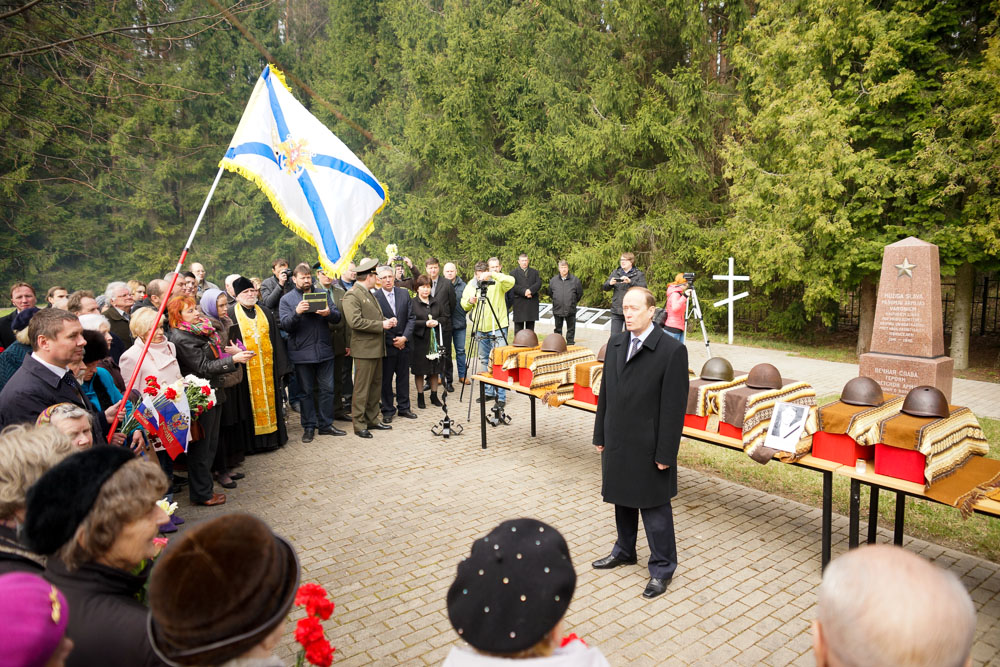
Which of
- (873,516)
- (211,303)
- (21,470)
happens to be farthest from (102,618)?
(211,303)

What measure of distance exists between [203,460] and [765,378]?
4963 millimetres

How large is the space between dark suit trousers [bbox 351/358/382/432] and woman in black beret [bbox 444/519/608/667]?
6.54 meters

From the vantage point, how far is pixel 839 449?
4035 millimetres

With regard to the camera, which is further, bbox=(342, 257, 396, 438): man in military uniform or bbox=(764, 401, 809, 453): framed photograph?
bbox=(342, 257, 396, 438): man in military uniform

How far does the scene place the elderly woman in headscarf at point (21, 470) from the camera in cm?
A: 191

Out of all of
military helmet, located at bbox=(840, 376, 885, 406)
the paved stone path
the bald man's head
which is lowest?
the paved stone path

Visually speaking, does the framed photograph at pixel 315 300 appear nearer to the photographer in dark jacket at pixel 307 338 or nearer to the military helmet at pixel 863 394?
the photographer in dark jacket at pixel 307 338

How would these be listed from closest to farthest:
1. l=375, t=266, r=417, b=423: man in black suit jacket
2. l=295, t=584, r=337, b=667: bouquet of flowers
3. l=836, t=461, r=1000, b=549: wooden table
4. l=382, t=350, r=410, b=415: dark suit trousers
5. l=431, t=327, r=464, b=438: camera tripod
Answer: l=295, t=584, r=337, b=667: bouquet of flowers < l=836, t=461, r=1000, b=549: wooden table < l=431, t=327, r=464, b=438: camera tripod < l=375, t=266, r=417, b=423: man in black suit jacket < l=382, t=350, r=410, b=415: dark suit trousers

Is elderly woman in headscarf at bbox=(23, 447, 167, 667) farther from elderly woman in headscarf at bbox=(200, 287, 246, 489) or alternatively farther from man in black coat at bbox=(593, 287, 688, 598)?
elderly woman in headscarf at bbox=(200, 287, 246, 489)

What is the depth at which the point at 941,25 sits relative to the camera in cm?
1152

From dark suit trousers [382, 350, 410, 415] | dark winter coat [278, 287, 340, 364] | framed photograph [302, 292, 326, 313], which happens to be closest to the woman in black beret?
framed photograph [302, 292, 326, 313]

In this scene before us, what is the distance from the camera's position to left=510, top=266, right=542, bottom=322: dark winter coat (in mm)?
12125

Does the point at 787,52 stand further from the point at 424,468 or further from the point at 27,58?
the point at 27,58

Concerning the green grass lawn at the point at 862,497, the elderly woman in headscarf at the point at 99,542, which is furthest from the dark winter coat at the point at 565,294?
the elderly woman in headscarf at the point at 99,542
